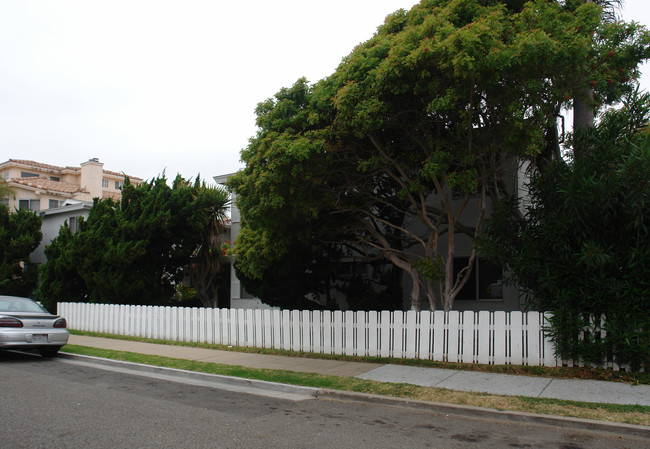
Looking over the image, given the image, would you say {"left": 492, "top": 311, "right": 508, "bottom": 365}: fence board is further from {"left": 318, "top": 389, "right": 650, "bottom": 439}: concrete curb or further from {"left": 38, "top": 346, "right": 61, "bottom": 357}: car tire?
{"left": 38, "top": 346, "right": 61, "bottom": 357}: car tire

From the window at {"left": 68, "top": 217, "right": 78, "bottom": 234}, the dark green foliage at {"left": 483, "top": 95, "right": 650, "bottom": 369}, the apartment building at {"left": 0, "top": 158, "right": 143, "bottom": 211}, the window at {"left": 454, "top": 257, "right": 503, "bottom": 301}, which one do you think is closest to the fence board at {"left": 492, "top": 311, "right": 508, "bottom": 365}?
the dark green foliage at {"left": 483, "top": 95, "right": 650, "bottom": 369}

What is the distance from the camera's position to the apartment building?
38.5m

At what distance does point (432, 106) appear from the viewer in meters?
9.75

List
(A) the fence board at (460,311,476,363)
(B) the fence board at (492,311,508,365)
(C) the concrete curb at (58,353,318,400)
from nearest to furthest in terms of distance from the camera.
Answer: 1. (C) the concrete curb at (58,353,318,400)
2. (B) the fence board at (492,311,508,365)
3. (A) the fence board at (460,311,476,363)

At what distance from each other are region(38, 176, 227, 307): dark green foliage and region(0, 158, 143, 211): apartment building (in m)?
2.42

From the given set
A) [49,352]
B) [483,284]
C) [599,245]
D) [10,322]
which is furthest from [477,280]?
[10,322]

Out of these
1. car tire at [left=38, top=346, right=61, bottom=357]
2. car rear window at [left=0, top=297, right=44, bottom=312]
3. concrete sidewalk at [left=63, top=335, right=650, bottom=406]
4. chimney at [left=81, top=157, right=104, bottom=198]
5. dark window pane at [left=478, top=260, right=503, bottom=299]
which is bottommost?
car tire at [left=38, top=346, right=61, bottom=357]

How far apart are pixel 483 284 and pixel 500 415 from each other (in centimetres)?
971

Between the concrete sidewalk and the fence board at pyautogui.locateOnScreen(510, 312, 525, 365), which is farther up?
the fence board at pyautogui.locateOnScreen(510, 312, 525, 365)

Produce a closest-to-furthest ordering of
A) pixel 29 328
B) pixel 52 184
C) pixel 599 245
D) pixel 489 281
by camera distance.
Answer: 1. pixel 599 245
2. pixel 29 328
3. pixel 489 281
4. pixel 52 184

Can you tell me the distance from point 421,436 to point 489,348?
4786 mm

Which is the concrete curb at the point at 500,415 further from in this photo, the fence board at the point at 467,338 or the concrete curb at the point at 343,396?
the fence board at the point at 467,338

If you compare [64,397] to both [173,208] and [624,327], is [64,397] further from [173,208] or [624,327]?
[173,208]

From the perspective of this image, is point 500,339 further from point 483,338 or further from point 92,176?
point 92,176
